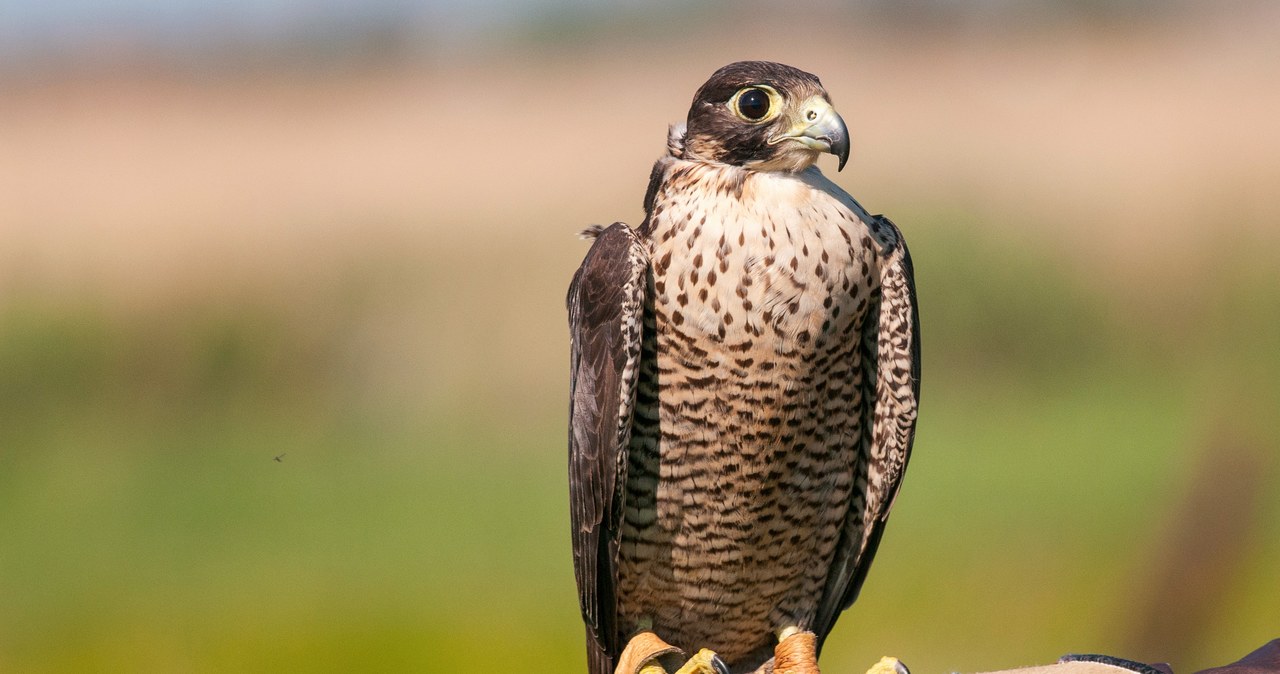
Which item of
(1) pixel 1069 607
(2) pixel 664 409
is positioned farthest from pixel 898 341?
(1) pixel 1069 607

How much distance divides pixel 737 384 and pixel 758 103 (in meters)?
0.66

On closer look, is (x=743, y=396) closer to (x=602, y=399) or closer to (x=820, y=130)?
(x=602, y=399)

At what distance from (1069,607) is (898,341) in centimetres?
868

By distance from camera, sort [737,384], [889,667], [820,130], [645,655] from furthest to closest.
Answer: [645,655]
[889,667]
[737,384]
[820,130]

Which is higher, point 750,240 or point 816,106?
point 816,106

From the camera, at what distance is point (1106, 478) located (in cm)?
1197

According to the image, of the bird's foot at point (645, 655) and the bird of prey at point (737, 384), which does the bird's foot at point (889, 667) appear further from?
the bird's foot at point (645, 655)

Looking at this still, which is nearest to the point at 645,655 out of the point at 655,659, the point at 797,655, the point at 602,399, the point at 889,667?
the point at 655,659

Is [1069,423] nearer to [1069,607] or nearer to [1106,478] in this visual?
[1106,478]

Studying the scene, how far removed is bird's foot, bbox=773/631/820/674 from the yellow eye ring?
4.75 ft

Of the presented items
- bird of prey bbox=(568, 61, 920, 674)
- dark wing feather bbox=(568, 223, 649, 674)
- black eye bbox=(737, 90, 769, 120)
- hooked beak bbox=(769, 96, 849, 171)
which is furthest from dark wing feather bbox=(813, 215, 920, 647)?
dark wing feather bbox=(568, 223, 649, 674)

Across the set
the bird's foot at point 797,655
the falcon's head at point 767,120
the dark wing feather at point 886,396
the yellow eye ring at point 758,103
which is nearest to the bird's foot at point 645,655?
the bird's foot at point 797,655

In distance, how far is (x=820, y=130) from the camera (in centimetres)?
288

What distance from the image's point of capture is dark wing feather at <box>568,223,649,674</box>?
9.70 ft
